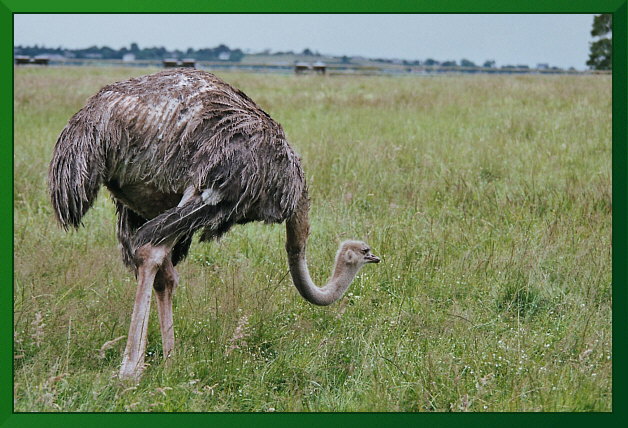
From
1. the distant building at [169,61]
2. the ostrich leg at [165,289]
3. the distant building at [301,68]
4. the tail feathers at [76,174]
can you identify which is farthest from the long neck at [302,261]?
the distant building at [301,68]

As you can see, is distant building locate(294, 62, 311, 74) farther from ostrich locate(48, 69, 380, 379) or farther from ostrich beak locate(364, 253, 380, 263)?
ostrich locate(48, 69, 380, 379)

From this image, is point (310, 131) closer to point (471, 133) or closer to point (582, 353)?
point (471, 133)

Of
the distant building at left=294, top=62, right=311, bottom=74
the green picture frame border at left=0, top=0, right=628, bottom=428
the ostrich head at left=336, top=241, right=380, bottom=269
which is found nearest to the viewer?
the green picture frame border at left=0, top=0, right=628, bottom=428

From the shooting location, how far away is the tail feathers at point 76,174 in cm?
381

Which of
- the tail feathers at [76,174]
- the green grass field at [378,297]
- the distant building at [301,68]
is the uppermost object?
the distant building at [301,68]

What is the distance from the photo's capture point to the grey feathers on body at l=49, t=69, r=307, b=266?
3.84m

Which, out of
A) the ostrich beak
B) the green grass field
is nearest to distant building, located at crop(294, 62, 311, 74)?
the green grass field

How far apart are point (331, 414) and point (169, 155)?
139 cm

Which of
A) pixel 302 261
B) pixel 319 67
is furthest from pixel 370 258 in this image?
pixel 319 67

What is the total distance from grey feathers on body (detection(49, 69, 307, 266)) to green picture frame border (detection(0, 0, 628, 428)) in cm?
44

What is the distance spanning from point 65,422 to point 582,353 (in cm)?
242

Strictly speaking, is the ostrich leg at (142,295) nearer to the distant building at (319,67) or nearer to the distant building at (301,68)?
the distant building at (319,67)

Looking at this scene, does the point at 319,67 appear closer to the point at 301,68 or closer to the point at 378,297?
→ the point at 301,68

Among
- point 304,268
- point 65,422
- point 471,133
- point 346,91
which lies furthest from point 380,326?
point 346,91
